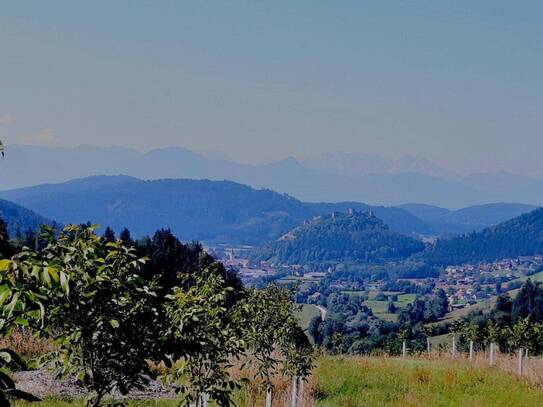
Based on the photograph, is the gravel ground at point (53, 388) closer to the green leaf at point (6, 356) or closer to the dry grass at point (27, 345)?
the dry grass at point (27, 345)

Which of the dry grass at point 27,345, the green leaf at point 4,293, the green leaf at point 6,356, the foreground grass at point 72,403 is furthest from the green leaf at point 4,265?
the dry grass at point 27,345

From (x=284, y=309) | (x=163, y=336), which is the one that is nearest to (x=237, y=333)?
(x=163, y=336)

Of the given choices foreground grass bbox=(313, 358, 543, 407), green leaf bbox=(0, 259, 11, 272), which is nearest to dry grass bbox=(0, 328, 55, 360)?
foreground grass bbox=(313, 358, 543, 407)

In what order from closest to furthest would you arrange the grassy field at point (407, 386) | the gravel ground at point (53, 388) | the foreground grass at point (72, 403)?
the foreground grass at point (72, 403), the gravel ground at point (53, 388), the grassy field at point (407, 386)

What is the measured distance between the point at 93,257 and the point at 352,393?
16.2 metres

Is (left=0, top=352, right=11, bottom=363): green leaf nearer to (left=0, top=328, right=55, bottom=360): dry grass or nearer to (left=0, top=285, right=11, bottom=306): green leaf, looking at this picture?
(left=0, top=285, right=11, bottom=306): green leaf

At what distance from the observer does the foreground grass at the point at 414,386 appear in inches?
782

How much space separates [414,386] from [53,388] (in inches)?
446

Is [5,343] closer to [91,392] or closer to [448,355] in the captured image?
[91,392]

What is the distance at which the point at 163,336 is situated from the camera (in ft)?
22.3

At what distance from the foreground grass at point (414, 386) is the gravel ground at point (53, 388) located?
4682mm

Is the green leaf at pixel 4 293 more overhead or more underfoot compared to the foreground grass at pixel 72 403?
more overhead

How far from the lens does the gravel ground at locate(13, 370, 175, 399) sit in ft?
50.6

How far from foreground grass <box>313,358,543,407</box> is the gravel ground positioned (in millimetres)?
4682
